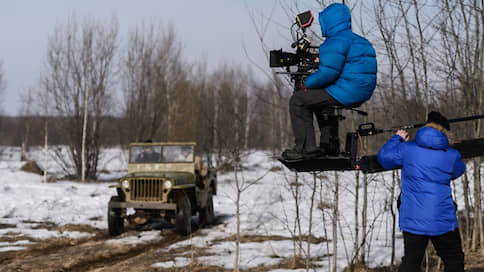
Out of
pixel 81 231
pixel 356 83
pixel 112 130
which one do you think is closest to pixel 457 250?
pixel 356 83

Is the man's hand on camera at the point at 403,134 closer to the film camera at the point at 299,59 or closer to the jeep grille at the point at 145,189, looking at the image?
the film camera at the point at 299,59

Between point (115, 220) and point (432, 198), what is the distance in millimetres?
7769

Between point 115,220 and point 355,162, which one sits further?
point 115,220

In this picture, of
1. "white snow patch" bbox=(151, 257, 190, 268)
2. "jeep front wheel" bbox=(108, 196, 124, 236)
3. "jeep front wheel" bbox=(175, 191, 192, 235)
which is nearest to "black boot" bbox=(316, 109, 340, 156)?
"white snow patch" bbox=(151, 257, 190, 268)

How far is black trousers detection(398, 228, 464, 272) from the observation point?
3.38 meters

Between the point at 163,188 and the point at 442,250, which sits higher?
the point at 442,250

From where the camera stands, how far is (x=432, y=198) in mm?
3365

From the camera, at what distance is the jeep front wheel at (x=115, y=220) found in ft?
31.9

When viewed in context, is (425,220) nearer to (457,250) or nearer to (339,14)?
(457,250)

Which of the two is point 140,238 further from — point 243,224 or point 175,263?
point 243,224

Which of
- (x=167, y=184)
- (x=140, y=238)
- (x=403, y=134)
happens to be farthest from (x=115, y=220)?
(x=403, y=134)

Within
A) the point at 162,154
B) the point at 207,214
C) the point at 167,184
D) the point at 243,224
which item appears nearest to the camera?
the point at 167,184

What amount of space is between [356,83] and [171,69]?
2234 cm

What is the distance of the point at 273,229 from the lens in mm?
10984
